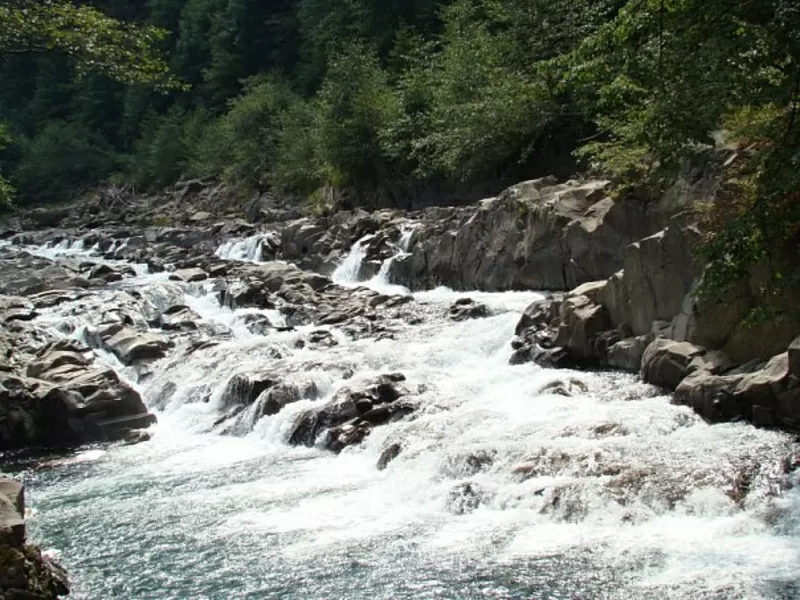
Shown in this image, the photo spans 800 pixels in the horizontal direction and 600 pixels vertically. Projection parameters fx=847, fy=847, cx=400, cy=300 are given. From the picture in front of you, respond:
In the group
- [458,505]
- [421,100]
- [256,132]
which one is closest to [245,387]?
[458,505]

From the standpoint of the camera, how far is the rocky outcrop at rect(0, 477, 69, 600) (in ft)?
24.2

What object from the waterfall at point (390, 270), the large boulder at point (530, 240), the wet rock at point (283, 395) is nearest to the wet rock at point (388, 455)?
the wet rock at point (283, 395)

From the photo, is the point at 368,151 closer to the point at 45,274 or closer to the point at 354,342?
the point at 45,274

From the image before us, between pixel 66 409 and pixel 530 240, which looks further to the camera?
pixel 530 240

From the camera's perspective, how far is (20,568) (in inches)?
295

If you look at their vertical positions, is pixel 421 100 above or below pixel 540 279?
above

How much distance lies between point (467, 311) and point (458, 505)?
10519mm

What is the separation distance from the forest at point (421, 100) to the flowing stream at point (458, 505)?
8.62 feet

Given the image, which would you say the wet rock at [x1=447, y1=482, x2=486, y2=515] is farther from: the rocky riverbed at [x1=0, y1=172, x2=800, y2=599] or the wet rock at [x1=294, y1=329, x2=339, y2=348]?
the wet rock at [x1=294, y1=329, x2=339, y2=348]

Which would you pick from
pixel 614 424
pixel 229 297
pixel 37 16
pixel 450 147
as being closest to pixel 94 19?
pixel 37 16

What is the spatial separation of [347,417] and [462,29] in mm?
26427

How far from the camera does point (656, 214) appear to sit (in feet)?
59.2

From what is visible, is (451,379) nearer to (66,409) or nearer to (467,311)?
(467,311)

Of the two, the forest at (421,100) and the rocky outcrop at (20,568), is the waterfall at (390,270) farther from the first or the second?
the rocky outcrop at (20,568)
